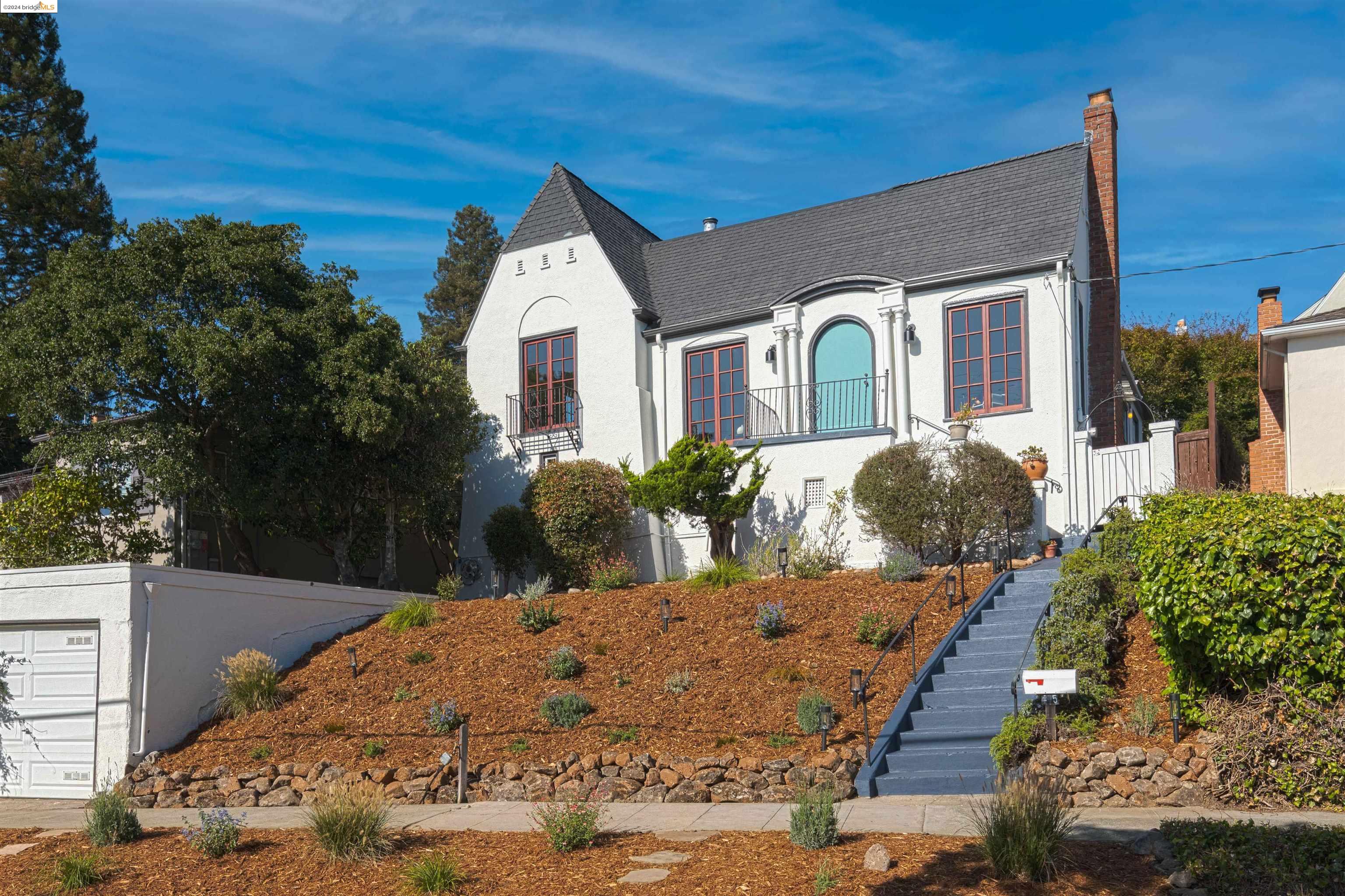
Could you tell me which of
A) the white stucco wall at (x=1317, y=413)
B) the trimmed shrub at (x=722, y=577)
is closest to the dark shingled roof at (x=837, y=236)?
the white stucco wall at (x=1317, y=413)

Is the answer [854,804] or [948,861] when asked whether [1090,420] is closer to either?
[854,804]

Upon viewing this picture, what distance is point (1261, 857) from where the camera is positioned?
6.82 m

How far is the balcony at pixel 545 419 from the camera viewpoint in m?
21.0

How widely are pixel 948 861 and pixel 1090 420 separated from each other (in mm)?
13336

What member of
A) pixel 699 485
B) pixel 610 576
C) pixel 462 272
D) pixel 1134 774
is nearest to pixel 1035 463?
pixel 699 485

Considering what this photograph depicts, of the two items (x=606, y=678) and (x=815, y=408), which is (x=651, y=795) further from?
(x=815, y=408)

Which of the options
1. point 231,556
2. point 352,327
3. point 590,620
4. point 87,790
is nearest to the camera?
point 87,790

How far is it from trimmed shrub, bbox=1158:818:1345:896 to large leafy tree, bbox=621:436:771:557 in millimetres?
Answer: 10622

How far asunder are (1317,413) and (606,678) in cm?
1162

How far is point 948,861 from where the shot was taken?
23.5 feet

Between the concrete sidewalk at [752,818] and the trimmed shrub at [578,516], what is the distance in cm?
786

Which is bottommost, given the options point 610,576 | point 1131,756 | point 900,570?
point 1131,756

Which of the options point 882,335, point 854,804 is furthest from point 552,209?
point 854,804

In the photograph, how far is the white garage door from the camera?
13.5m
